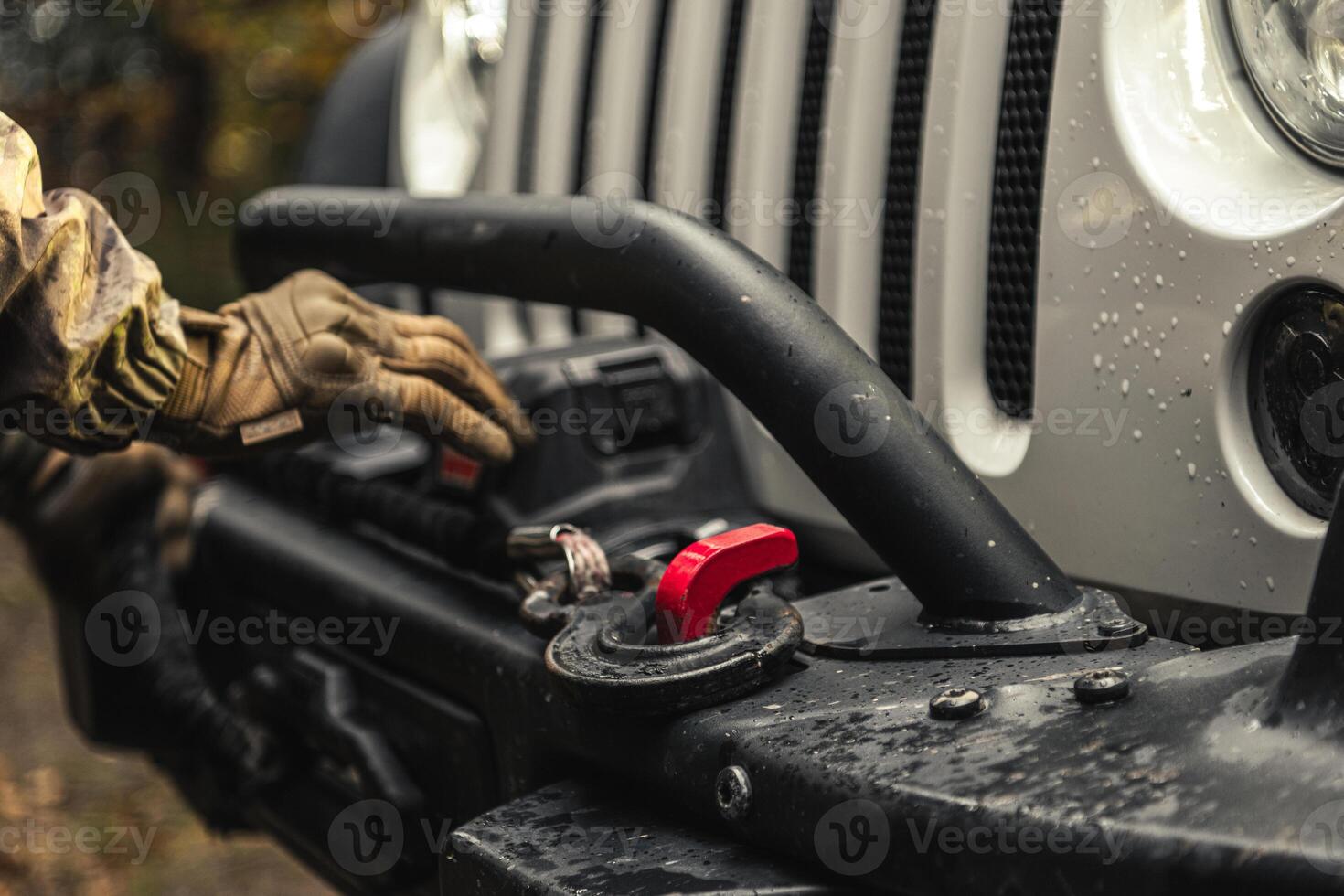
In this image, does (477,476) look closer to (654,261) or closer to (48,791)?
(654,261)

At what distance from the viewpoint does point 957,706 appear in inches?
39.5

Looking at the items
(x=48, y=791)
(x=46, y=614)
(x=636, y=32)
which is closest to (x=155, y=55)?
(x=46, y=614)

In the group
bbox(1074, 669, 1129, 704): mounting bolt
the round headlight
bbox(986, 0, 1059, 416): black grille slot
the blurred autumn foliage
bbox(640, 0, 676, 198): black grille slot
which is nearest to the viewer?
bbox(1074, 669, 1129, 704): mounting bolt

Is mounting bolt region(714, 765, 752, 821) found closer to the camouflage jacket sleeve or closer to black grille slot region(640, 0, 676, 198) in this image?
the camouflage jacket sleeve

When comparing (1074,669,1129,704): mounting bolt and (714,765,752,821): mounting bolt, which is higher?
(1074,669,1129,704): mounting bolt

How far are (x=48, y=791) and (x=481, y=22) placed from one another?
2.25m

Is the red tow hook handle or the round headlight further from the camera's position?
the red tow hook handle

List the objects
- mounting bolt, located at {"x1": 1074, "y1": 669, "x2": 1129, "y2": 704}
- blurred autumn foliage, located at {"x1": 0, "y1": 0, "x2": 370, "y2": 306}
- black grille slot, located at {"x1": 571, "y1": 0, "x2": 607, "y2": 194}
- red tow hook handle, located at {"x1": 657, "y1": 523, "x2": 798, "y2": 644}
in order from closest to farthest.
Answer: mounting bolt, located at {"x1": 1074, "y1": 669, "x2": 1129, "y2": 704} → red tow hook handle, located at {"x1": 657, "y1": 523, "x2": 798, "y2": 644} → black grille slot, located at {"x1": 571, "y1": 0, "x2": 607, "y2": 194} → blurred autumn foliage, located at {"x1": 0, "y1": 0, "x2": 370, "y2": 306}

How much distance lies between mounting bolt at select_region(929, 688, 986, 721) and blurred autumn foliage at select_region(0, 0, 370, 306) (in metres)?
6.39

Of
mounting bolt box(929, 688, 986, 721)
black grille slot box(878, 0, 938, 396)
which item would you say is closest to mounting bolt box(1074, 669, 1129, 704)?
mounting bolt box(929, 688, 986, 721)

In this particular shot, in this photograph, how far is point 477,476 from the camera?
1.79 meters

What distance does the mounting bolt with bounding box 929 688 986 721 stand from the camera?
1.00 meters

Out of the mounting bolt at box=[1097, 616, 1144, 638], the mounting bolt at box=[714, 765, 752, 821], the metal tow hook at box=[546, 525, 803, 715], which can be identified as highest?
the mounting bolt at box=[1097, 616, 1144, 638]

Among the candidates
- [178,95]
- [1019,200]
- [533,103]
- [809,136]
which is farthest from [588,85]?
[178,95]
